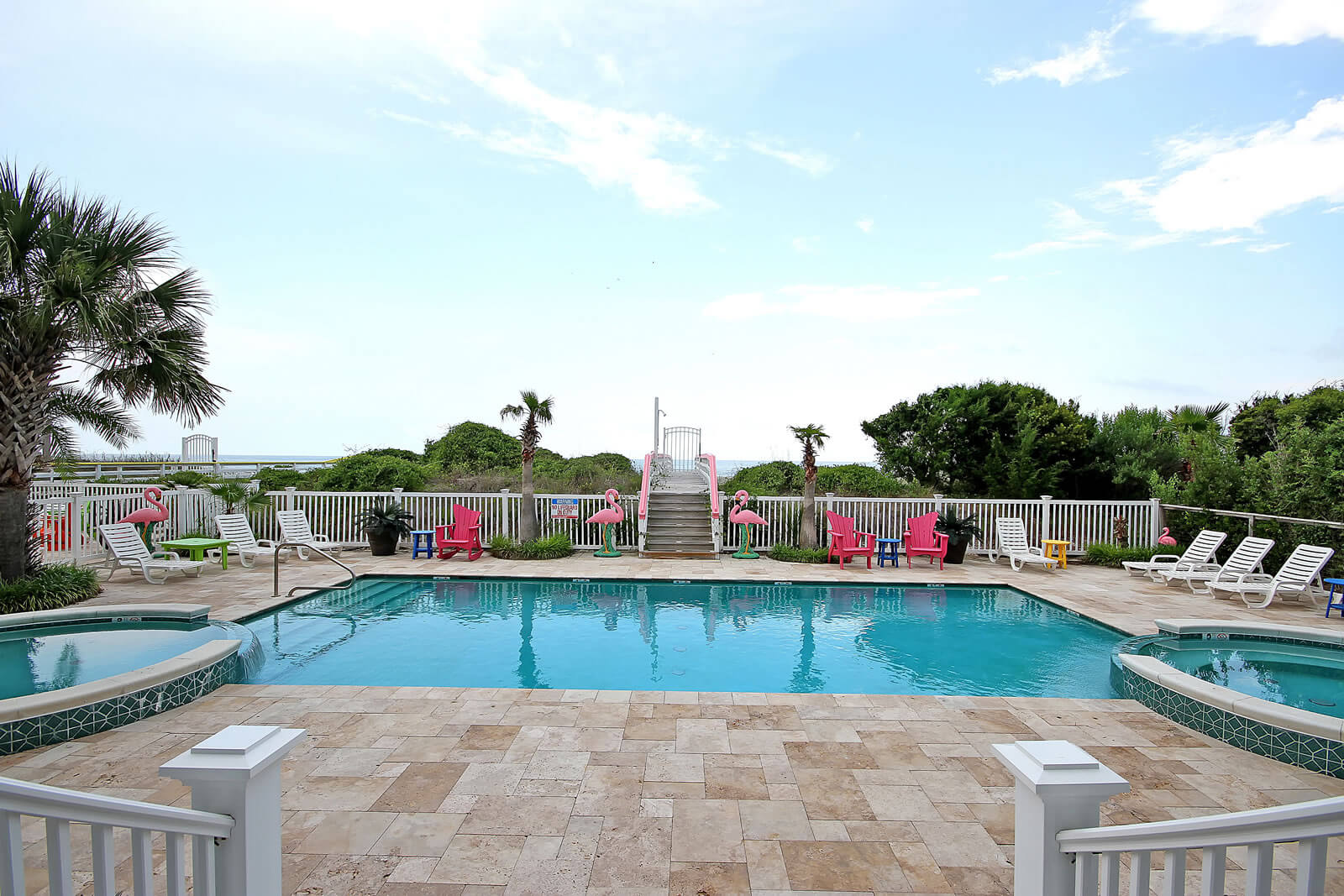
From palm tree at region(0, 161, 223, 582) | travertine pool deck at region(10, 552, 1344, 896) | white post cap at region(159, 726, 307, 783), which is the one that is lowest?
travertine pool deck at region(10, 552, 1344, 896)

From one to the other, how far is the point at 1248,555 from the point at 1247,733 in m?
6.05

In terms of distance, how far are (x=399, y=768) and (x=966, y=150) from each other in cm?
1212

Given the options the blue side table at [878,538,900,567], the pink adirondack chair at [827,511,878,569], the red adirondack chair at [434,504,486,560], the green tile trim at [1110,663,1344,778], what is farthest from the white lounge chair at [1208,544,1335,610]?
the red adirondack chair at [434,504,486,560]

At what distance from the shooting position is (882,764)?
3482mm

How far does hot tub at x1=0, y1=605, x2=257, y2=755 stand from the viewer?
3654 millimetres

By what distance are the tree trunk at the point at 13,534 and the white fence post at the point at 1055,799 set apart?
30.6 feet

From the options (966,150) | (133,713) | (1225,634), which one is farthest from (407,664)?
(966,150)

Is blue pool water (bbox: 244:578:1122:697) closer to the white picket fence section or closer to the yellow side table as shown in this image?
the yellow side table

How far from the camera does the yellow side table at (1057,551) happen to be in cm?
1047

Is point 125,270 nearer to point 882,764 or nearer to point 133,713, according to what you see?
point 133,713

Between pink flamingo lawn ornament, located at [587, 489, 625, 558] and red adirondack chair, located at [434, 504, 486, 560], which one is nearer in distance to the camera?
red adirondack chair, located at [434, 504, 486, 560]

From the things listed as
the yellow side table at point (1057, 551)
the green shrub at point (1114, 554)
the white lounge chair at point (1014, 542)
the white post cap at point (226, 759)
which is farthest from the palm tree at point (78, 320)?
the green shrub at point (1114, 554)

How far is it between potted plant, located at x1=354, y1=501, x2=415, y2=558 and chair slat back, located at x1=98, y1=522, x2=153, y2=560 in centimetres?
299

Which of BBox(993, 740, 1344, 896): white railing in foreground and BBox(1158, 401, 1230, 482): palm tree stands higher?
BBox(1158, 401, 1230, 482): palm tree
